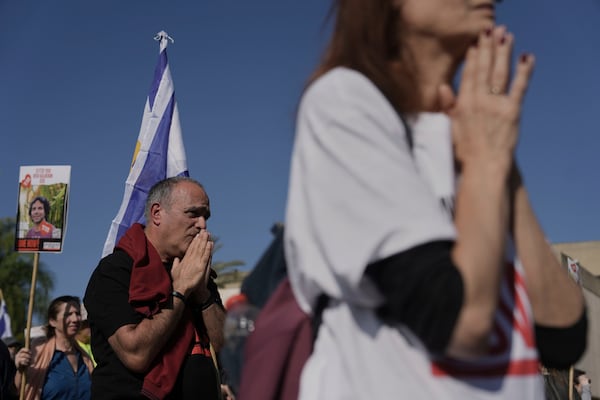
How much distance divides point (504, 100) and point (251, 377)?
698 millimetres

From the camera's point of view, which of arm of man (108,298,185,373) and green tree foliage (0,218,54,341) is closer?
arm of man (108,298,185,373)

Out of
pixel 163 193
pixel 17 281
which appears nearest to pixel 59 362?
pixel 163 193

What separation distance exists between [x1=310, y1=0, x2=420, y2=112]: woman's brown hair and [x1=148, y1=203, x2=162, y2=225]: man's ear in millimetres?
2501

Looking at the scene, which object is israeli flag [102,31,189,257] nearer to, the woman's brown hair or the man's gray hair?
the man's gray hair

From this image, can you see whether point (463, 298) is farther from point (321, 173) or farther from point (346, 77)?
point (346, 77)

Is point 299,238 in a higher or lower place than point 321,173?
lower

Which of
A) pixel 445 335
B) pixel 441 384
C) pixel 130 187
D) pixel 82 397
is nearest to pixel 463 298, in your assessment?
pixel 445 335

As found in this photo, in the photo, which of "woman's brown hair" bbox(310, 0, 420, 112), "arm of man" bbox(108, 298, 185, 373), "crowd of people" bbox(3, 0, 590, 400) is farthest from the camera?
"arm of man" bbox(108, 298, 185, 373)

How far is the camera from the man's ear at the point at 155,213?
3.97 metres

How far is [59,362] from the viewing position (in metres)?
8.11

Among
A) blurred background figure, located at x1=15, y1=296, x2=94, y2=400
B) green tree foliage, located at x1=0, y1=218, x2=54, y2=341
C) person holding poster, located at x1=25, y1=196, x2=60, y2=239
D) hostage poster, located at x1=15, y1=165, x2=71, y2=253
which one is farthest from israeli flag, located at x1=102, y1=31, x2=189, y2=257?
green tree foliage, located at x1=0, y1=218, x2=54, y2=341

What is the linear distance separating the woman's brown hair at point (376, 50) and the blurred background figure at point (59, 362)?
277 inches

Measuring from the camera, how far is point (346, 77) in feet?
4.77

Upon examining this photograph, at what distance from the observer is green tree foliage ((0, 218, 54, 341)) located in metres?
37.5
